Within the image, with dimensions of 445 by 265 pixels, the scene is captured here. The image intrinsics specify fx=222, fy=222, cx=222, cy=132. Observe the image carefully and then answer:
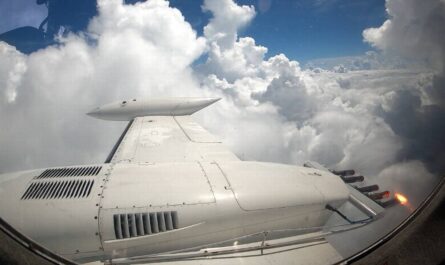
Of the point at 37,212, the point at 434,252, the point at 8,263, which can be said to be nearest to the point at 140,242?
the point at 37,212

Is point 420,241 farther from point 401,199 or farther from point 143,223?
point 143,223

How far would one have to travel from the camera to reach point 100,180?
3.37 meters

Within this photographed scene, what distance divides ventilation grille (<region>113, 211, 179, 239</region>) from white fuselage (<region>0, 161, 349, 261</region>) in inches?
0.5

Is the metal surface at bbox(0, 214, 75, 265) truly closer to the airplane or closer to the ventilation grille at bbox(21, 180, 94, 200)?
the airplane

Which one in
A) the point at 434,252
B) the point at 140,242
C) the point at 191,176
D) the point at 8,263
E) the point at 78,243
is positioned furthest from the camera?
the point at 191,176

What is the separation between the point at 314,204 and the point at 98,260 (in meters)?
3.32

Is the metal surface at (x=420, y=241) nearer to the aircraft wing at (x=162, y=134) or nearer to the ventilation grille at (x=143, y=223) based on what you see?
the ventilation grille at (x=143, y=223)

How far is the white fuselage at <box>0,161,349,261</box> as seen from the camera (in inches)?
111

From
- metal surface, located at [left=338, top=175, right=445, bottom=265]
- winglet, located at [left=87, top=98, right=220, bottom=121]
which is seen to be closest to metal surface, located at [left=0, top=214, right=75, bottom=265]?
metal surface, located at [left=338, top=175, right=445, bottom=265]

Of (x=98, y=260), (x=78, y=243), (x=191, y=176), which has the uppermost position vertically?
(x=191, y=176)

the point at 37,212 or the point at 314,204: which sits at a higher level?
the point at 314,204

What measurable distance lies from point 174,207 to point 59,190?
65.5 inches

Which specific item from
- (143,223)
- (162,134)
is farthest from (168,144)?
(143,223)

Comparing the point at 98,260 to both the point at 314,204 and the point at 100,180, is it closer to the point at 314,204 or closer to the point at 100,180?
the point at 100,180
